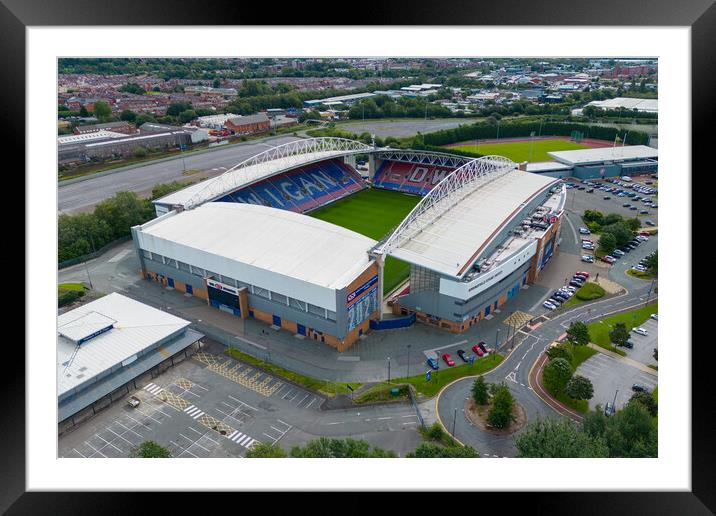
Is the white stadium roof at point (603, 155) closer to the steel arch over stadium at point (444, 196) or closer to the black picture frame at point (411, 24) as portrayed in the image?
the steel arch over stadium at point (444, 196)

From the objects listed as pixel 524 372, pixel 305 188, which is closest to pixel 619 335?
pixel 524 372

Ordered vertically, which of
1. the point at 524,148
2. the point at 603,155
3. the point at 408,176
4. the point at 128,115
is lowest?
the point at 408,176

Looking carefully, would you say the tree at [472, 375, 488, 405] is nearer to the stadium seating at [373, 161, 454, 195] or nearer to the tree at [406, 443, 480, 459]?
the tree at [406, 443, 480, 459]

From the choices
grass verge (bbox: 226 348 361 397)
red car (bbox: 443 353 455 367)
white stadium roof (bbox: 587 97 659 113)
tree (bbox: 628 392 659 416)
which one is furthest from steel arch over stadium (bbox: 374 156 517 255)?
white stadium roof (bbox: 587 97 659 113)

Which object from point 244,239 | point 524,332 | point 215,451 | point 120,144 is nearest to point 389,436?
point 215,451

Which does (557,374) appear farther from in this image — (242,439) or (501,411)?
(242,439)

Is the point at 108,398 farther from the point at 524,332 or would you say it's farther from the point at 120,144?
the point at 120,144
